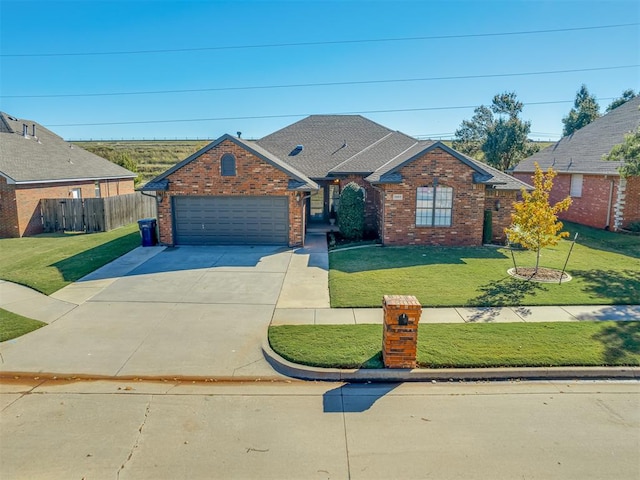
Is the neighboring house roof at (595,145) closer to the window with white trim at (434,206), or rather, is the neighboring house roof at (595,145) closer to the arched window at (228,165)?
the window with white trim at (434,206)

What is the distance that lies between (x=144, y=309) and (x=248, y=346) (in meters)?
3.46

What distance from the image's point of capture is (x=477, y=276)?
12805 mm

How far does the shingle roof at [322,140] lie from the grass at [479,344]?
13.5m

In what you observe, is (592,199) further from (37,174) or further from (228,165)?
(37,174)

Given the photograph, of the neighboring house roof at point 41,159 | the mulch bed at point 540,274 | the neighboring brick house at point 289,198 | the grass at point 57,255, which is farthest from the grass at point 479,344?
the neighboring house roof at point 41,159

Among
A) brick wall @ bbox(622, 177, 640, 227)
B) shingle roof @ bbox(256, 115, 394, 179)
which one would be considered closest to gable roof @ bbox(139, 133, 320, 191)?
shingle roof @ bbox(256, 115, 394, 179)

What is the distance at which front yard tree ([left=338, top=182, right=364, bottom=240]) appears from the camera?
17922mm

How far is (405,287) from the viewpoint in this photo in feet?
38.3

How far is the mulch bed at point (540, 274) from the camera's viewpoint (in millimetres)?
12305

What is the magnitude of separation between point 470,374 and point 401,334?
127cm

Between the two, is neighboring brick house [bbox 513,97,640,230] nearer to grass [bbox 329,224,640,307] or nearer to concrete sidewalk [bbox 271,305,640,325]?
grass [bbox 329,224,640,307]

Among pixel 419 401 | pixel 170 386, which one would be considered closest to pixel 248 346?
pixel 170 386

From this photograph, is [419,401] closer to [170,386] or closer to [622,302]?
[170,386]

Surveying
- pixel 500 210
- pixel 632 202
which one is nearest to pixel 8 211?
pixel 500 210
